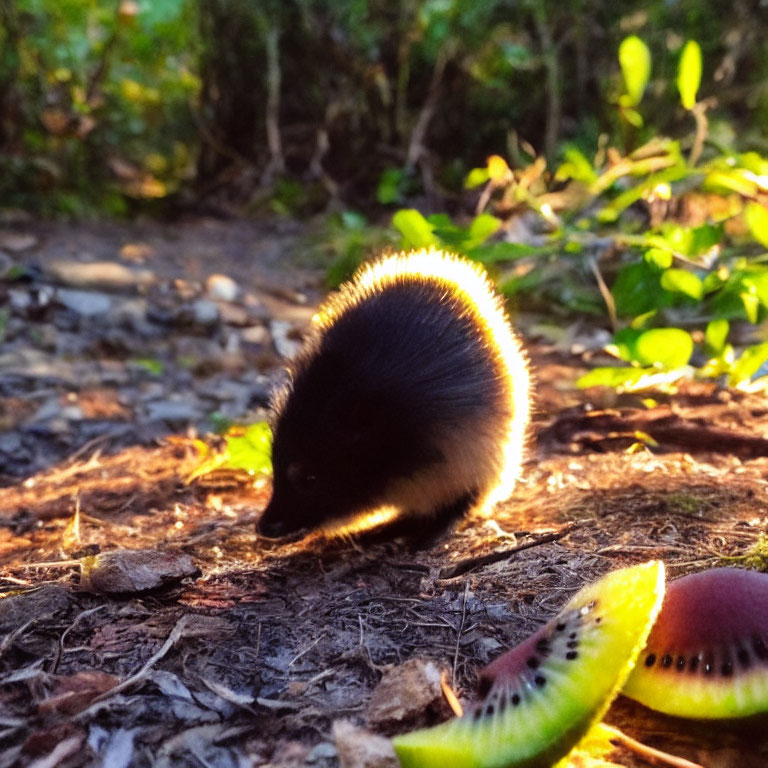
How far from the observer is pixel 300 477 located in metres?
3.01

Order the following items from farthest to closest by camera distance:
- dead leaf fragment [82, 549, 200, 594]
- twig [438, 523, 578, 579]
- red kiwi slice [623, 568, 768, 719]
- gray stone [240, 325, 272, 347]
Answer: gray stone [240, 325, 272, 347] < twig [438, 523, 578, 579] < dead leaf fragment [82, 549, 200, 594] < red kiwi slice [623, 568, 768, 719]

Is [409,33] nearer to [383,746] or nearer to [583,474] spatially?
[583,474]

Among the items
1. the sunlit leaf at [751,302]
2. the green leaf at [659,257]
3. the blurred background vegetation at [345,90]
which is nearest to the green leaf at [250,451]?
the green leaf at [659,257]

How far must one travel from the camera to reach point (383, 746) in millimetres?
1532

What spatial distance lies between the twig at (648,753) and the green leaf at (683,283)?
2424mm

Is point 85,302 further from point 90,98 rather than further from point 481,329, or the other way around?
point 481,329

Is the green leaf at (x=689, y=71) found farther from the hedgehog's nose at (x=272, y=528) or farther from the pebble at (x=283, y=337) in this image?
the pebble at (x=283, y=337)

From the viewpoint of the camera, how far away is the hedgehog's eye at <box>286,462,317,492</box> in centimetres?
300

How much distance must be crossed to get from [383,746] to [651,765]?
0.56 m

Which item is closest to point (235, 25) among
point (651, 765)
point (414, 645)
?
point (414, 645)

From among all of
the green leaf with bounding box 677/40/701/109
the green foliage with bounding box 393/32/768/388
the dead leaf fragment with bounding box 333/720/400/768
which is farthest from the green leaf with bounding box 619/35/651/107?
the dead leaf fragment with bounding box 333/720/400/768

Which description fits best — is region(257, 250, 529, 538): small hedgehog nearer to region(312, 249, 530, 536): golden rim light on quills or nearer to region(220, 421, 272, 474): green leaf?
region(312, 249, 530, 536): golden rim light on quills

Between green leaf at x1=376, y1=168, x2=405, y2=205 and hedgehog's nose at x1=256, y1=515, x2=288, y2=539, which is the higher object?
green leaf at x1=376, y1=168, x2=405, y2=205

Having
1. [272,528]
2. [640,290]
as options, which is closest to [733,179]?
[640,290]
